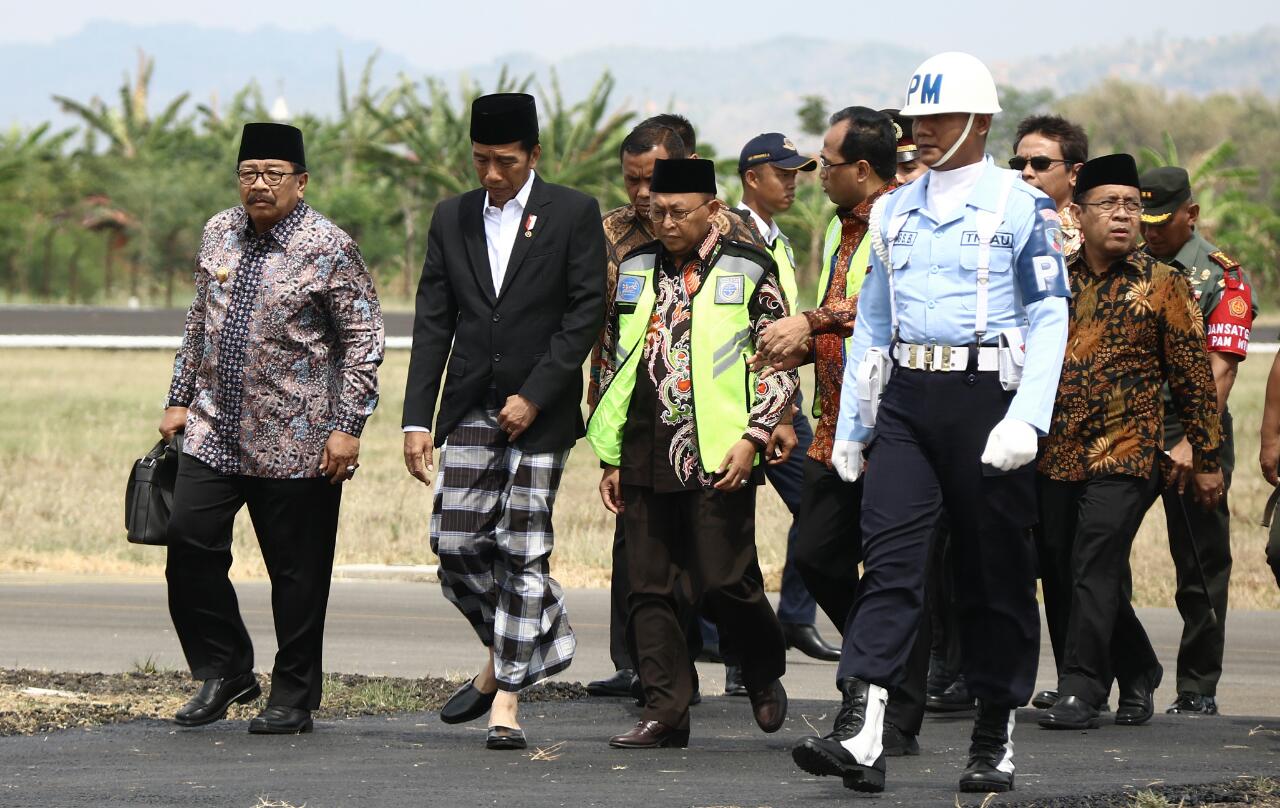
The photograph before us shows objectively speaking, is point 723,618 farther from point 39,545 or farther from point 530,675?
point 39,545

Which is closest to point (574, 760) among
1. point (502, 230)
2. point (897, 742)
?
point (897, 742)

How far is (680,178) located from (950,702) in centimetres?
239

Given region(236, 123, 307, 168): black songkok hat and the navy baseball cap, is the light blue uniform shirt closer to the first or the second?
region(236, 123, 307, 168): black songkok hat

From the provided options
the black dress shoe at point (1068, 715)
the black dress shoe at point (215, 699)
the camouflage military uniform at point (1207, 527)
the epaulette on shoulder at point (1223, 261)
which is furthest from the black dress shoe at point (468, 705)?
the epaulette on shoulder at point (1223, 261)

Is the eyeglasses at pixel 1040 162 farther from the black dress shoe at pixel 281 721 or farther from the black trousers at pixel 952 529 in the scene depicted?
the black dress shoe at pixel 281 721

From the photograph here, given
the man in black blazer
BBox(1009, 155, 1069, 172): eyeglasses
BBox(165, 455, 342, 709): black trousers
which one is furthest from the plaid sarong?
BBox(1009, 155, 1069, 172): eyeglasses

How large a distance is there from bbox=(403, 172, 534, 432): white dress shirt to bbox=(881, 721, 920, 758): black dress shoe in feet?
6.17

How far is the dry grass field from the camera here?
561 inches

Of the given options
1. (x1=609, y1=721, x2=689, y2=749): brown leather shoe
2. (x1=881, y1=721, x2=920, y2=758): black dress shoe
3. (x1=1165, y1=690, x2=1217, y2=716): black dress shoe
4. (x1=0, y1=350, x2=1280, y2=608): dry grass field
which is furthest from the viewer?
(x1=0, y1=350, x2=1280, y2=608): dry grass field

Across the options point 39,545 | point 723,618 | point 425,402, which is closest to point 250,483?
point 425,402

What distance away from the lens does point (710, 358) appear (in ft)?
23.9

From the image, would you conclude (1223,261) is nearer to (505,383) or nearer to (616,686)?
(616,686)

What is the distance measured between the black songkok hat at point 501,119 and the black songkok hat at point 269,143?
25.5 inches

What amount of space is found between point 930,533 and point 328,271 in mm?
2493
